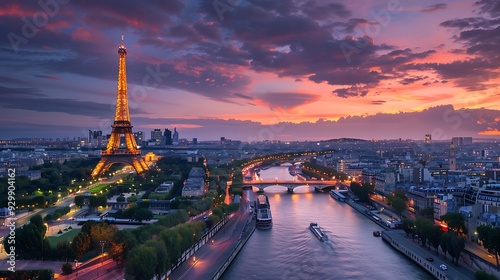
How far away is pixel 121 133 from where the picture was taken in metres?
32.6

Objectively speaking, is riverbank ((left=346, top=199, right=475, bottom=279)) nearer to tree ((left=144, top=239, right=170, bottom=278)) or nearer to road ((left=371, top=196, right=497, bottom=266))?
road ((left=371, top=196, right=497, bottom=266))

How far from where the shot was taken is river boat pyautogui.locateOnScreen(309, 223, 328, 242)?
1674cm

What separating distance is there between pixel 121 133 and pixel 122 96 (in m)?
2.72

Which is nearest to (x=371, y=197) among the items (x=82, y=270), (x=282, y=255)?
(x=282, y=255)

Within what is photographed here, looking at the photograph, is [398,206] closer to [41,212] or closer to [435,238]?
[435,238]

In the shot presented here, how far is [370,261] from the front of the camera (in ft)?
47.3

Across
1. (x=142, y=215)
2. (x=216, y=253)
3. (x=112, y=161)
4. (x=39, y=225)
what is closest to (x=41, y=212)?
(x=142, y=215)

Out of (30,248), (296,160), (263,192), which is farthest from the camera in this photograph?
(296,160)

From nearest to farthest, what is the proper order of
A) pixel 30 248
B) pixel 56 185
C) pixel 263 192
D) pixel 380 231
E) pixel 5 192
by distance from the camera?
1. pixel 30 248
2. pixel 380 231
3. pixel 5 192
4. pixel 56 185
5. pixel 263 192

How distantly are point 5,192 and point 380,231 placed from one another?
18752 mm

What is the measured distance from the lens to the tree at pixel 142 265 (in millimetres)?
10859

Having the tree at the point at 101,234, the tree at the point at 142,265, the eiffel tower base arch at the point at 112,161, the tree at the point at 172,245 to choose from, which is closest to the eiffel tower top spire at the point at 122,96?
the eiffel tower base arch at the point at 112,161

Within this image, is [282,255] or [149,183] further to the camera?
[149,183]

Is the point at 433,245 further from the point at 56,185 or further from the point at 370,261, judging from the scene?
the point at 56,185
